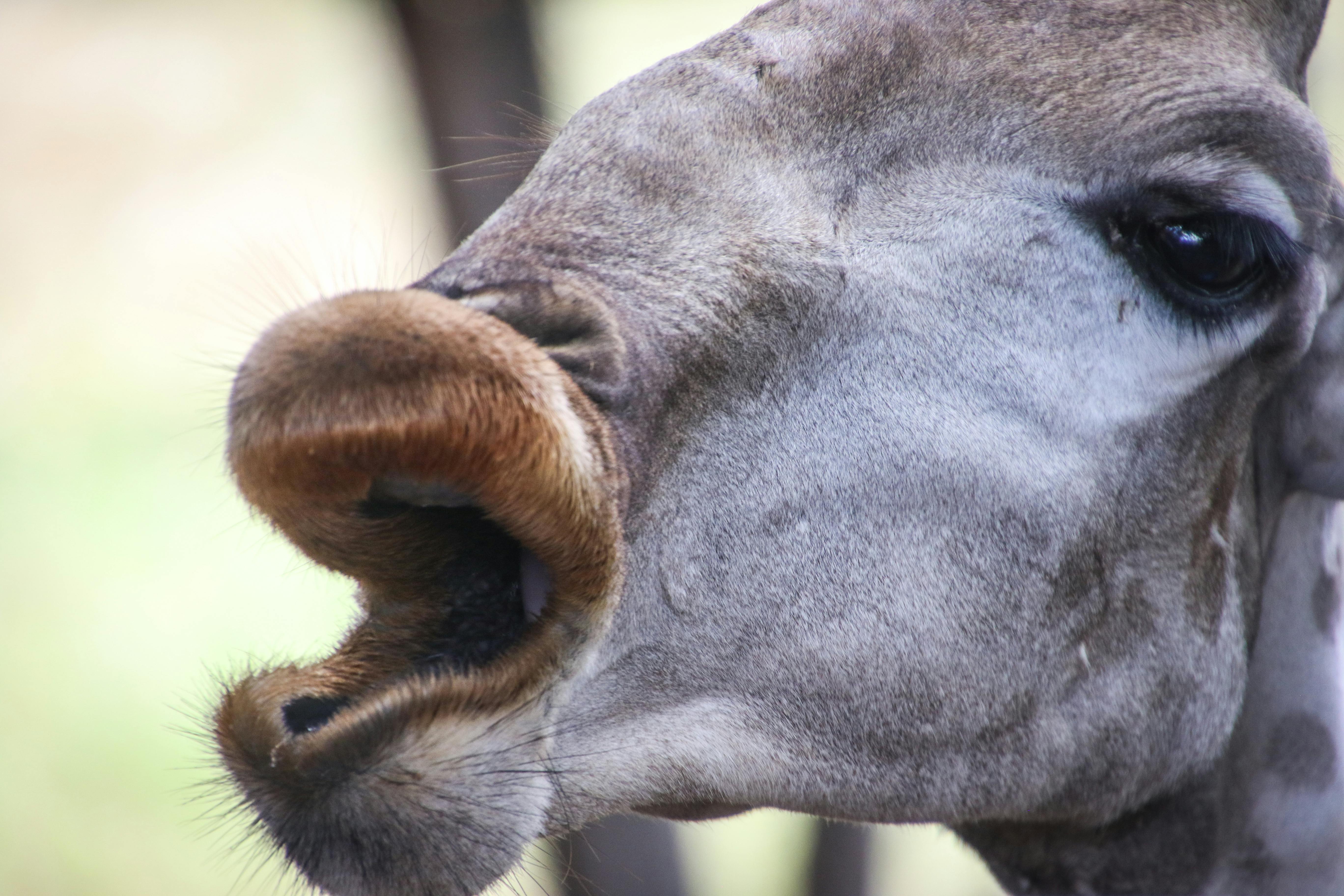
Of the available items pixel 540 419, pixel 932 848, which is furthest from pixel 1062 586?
pixel 932 848


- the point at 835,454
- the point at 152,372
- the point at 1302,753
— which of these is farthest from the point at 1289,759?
the point at 152,372

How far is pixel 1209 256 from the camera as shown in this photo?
Answer: 1.45m

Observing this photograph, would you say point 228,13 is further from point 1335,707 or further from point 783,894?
point 1335,707

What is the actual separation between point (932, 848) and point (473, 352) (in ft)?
15.2

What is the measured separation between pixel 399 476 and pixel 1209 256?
1.06 metres

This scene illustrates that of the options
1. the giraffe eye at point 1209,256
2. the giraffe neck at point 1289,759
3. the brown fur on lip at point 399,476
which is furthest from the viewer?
the giraffe neck at point 1289,759

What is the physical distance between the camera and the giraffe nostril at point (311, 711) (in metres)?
1.22

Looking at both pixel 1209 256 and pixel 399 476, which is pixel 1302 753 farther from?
pixel 399 476

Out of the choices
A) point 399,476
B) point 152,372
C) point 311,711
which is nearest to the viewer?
point 399,476

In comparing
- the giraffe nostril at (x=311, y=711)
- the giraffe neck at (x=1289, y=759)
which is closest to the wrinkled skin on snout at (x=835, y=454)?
the giraffe nostril at (x=311, y=711)

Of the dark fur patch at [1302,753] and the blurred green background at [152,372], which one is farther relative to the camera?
the blurred green background at [152,372]

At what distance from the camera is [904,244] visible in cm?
143

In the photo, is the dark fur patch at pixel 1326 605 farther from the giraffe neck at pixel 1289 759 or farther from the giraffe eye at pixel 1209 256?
the giraffe eye at pixel 1209 256

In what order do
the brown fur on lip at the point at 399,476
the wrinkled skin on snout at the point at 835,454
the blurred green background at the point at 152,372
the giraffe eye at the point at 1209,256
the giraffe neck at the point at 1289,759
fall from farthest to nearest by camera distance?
1. the blurred green background at the point at 152,372
2. the giraffe neck at the point at 1289,759
3. the giraffe eye at the point at 1209,256
4. the wrinkled skin on snout at the point at 835,454
5. the brown fur on lip at the point at 399,476
